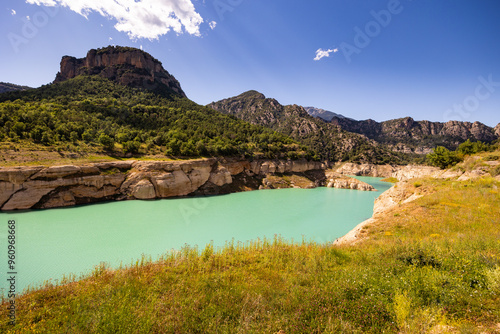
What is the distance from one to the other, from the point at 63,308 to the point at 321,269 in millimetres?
6349

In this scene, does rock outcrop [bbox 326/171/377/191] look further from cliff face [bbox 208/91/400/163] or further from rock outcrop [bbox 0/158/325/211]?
cliff face [bbox 208/91/400/163]

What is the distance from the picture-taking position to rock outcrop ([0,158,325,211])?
20.9 m

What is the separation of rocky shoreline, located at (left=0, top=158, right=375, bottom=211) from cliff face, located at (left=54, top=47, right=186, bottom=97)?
→ 6857 cm

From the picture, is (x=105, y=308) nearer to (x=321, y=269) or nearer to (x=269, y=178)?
(x=321, y=269)

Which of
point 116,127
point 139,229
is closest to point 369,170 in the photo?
point 116,127

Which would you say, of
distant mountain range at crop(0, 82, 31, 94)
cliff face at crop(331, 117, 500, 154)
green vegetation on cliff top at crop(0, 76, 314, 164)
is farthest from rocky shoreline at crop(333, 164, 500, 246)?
distant mountain range at crop(0, 82, 31, 94)

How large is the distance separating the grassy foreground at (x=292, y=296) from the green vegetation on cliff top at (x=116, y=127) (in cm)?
3224

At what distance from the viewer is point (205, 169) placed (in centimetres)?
3569

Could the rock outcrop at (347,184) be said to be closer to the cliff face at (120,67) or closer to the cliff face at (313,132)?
the cliff face at (313,132)

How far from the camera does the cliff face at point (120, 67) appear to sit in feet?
272

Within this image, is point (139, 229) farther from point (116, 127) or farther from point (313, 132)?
point (313, 132)

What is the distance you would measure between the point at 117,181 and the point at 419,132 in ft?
716

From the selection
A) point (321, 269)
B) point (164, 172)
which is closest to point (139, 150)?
point (164, 172)

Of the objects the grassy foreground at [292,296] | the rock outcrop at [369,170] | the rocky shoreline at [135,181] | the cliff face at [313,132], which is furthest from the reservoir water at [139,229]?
the cliff face at [313,132]
